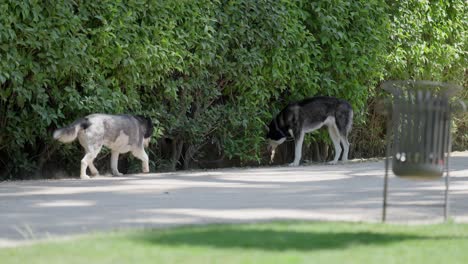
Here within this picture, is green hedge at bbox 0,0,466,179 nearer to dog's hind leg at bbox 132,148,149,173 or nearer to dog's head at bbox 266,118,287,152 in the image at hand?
dog's head at bbox 266,118,287,152

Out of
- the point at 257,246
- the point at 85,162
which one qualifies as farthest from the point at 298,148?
the point at 257,246

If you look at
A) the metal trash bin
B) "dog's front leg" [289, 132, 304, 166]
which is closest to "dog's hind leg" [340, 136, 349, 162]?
"dog's front leg" [289, 132, 304, 166]

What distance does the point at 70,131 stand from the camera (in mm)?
11891

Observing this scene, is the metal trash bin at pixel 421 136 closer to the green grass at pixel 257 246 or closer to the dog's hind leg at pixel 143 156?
the green grass at pixel 257 246

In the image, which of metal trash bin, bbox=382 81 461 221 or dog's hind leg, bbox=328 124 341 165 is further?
dog's hind leg, bbox=328 124 341 165

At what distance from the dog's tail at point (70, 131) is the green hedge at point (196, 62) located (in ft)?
1.08

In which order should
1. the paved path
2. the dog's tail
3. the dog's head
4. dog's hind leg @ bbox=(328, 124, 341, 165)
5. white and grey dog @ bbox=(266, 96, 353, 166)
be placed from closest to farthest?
the paved path, the dog's tail, white and grey dog @ bbox=(266, 96, 353, 166), the dog's head, dog's hind leg @ bbox=(328, 124, 341, 165)

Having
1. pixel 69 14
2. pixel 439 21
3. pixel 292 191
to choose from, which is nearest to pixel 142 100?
pixel 69 14

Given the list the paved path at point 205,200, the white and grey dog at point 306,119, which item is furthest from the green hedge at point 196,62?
the paved path at point 205,200

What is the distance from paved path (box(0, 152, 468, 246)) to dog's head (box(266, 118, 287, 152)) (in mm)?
2631

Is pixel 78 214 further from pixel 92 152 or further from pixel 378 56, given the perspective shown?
pixel 378 56

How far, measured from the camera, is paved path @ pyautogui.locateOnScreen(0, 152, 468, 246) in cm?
760

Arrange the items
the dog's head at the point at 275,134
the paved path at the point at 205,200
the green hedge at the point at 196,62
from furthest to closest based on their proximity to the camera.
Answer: the dog's head at the point at 275,134 → the green hedge at the point at 196,62 → the paved path at the point at 205,200

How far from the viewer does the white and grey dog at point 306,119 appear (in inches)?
626
